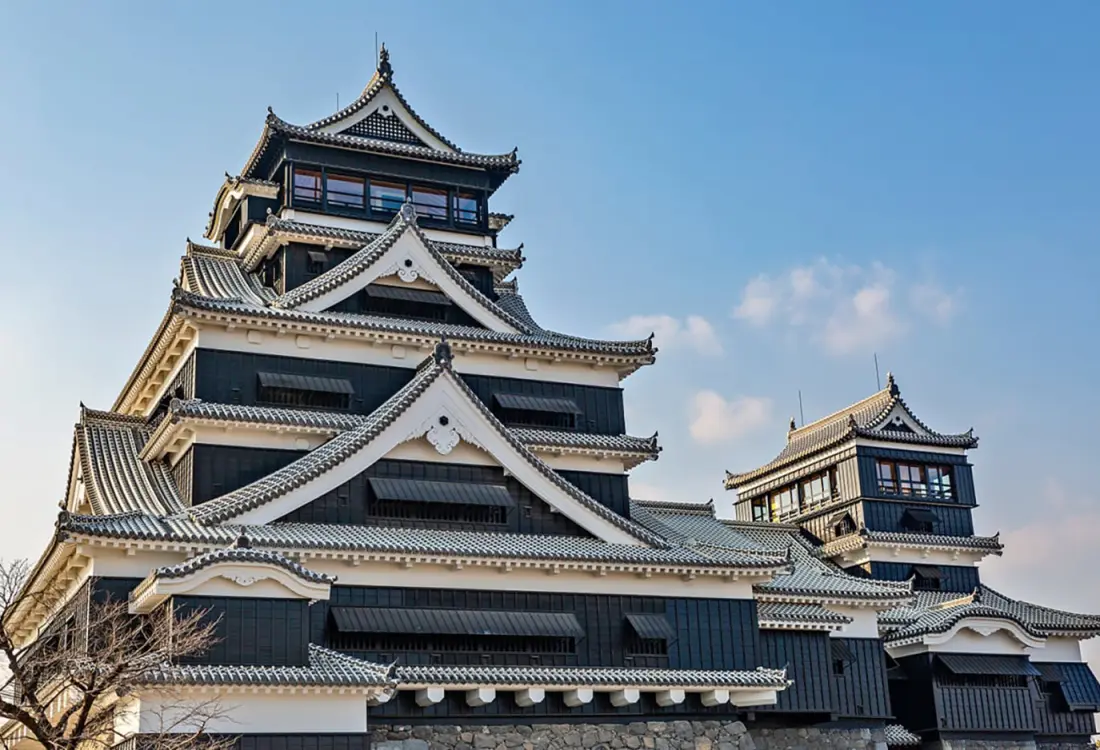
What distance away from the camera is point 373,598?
27.9 metres

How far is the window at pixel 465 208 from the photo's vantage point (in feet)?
124

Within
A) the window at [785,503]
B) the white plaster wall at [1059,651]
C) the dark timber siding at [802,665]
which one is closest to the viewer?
the dark timber siding at [802,665]

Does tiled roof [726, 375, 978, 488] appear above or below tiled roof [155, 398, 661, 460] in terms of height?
above

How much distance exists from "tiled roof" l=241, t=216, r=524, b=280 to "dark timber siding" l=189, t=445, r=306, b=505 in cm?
682

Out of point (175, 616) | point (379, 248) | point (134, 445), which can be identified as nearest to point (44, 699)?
point (175, 616)

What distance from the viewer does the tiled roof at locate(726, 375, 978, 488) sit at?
46.6 meters

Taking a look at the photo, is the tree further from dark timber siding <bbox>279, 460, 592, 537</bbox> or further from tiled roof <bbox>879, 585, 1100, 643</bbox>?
tiled roof <bbox>879, 585, 1100, 643</bbox>

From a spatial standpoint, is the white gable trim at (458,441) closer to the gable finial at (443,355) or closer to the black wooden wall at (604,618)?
the gable finial at (443,355)

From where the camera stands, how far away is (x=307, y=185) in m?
36.0

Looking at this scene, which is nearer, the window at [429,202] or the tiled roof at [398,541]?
the tiled roof at [398,541]

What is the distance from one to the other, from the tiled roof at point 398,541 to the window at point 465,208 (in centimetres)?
1102

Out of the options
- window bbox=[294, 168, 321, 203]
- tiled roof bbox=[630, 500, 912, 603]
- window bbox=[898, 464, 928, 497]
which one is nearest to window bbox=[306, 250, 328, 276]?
window bbox=[294, 168, 321, 203]

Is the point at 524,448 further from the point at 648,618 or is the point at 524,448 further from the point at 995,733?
the point at 995,733

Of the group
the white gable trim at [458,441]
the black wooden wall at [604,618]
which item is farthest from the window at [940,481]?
the white gable trim at [458,441]
